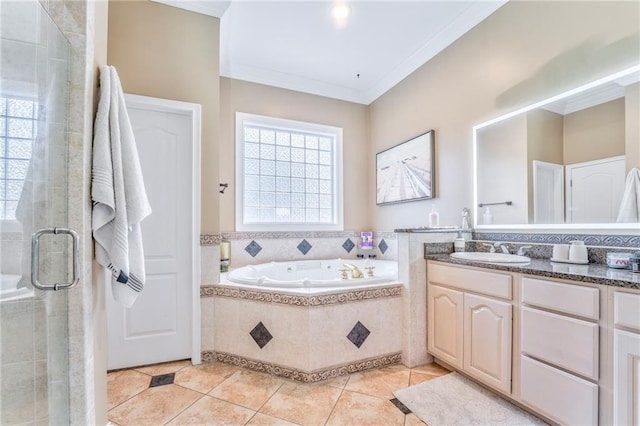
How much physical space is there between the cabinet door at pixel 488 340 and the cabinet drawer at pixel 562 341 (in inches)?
4.4

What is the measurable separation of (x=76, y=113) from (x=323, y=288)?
1.70 metres

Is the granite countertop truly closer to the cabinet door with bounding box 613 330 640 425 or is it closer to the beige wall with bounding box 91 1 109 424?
the cabinet door with bounding box 613 330 640 425

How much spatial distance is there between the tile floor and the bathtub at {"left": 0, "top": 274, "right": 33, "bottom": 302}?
41.1 inches

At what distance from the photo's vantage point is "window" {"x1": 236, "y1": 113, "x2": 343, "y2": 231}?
3273 millimetres

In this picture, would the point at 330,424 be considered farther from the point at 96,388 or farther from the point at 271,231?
the point at 271,231

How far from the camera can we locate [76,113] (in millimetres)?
1093

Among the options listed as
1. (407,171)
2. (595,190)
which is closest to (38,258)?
(595,190)

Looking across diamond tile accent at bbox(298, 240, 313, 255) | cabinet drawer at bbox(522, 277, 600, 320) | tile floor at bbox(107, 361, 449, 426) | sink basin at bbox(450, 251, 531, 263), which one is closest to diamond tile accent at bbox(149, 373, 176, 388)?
tile floor at bbox(107, 361, 449, 426)

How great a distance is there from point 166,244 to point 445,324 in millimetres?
2228

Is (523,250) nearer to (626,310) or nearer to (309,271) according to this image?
(626,310)

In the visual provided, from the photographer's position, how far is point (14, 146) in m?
1.00

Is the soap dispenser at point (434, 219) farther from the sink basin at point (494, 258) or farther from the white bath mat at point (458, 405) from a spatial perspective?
the white bath mat at point (458, 405)

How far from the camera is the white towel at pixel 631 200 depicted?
1.56m

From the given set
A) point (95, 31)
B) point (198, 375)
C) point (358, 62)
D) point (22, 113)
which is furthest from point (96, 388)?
point (358, 62)
